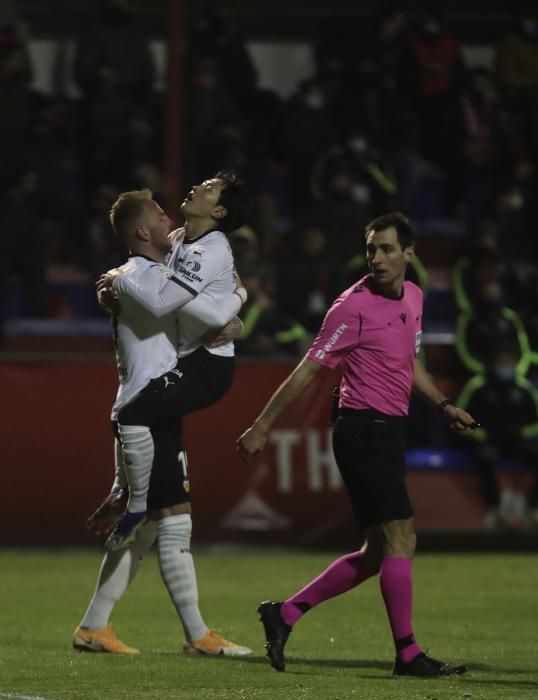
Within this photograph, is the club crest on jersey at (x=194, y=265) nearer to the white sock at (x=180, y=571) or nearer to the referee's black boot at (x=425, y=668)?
the white sock at (x=180, y=571)

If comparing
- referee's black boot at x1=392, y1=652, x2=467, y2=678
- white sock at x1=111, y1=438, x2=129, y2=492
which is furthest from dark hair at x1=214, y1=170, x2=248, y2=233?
referee's black boot at x1=392, y1=652, x2=467, y2=678

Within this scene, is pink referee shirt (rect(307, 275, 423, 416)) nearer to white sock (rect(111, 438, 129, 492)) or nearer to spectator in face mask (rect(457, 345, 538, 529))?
white sock (rect(111, 438, 129, 492))

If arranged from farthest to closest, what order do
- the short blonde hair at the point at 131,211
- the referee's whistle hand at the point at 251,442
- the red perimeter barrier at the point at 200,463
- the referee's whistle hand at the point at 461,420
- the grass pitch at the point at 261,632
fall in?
the red perimeter barrier at the point at 200,463 → the short blonde hair at the point at 131,211 → the referee's whistle hand at the point at 461,420 → the referee's whistle hand at the point at 251,442 → the grass pitch at the point at 261,632

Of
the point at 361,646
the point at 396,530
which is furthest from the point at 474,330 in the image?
the point at 396,530

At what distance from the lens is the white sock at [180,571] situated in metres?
8.25

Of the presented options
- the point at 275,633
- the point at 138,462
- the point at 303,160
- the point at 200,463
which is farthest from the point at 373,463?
the point at 303,160

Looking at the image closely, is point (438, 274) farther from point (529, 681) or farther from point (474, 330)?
point (529, 681)

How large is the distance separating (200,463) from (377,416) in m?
6.03

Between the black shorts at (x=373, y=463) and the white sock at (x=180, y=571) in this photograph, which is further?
the white sock at (x=180, y=571)

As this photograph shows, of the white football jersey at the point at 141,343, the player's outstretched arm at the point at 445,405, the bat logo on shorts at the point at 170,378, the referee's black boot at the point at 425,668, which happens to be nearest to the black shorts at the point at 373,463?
the player's outstretched arm at the point at 445,405

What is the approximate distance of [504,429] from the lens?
14711 mm

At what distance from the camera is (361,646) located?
884 centimetres

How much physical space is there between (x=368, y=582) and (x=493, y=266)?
469cm

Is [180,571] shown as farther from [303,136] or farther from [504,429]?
[303,136]
